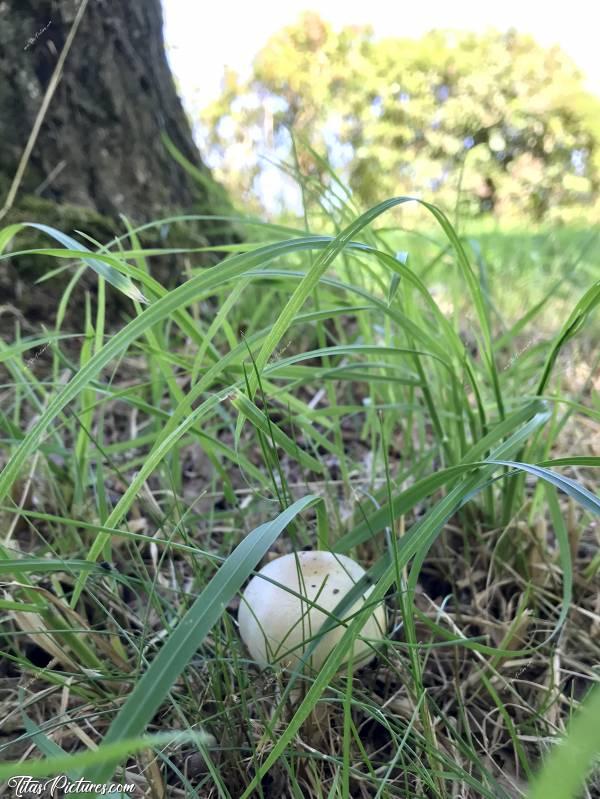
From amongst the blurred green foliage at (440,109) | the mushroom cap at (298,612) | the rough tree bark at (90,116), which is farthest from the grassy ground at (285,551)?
the blurred green foliage at (440,109)

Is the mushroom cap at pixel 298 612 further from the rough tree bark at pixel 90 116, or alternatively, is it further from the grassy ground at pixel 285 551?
the rough tree bark at pixel 90 116

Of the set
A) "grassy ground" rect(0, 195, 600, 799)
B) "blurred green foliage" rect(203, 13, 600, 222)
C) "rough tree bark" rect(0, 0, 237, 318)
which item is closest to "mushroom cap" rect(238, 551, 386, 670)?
"grassy ground" rect(0, 195, 600, 799)

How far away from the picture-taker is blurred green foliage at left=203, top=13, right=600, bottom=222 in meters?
3.77

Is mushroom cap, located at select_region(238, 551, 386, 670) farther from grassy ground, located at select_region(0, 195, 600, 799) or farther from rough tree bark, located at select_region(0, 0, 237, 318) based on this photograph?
rough tree bark, located at select_region(0, 0, 237, 318)

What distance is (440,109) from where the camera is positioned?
17.2ft

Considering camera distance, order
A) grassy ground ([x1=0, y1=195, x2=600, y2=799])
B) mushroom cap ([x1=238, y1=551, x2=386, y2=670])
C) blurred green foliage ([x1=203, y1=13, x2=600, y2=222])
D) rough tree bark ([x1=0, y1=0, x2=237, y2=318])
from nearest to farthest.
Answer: grassy ground ([x1=0, y1=195, x2=600, y2=799]) → mushroom cap ([x1=238, y1=551, x2=386, y2=670]) → rough tree bark ([x1=0, y1=0, x2=237, y2=318]) → blurred green foliage ([x1=203, y1=13, x2=600, y2=222])

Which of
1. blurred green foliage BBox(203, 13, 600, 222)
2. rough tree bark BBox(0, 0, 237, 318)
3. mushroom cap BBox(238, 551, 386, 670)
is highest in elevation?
blurred green foliage BBox(203, 13, 600, 222)

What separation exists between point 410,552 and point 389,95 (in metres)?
6.75

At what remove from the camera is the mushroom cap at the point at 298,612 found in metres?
0.59

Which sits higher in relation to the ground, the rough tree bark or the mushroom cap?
the rough tree bark

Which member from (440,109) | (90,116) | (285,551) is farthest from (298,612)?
(440,109)

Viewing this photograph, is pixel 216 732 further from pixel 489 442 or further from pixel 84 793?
pixel 489 442

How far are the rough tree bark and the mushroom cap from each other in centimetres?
97

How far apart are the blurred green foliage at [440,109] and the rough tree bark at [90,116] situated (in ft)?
2.51
